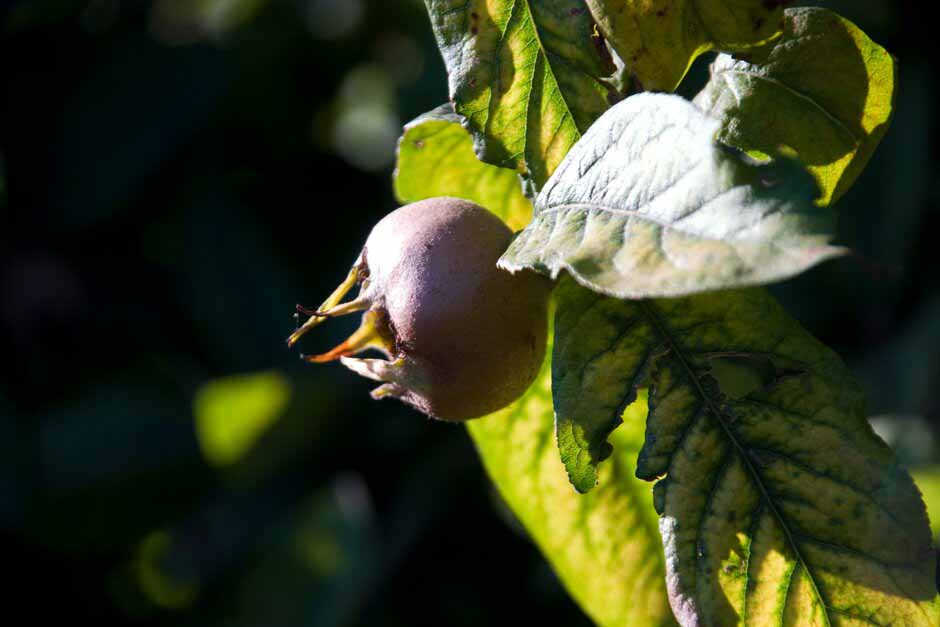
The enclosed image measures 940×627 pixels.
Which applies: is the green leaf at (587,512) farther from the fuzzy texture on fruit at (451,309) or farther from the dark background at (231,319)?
the dark background at (231,319)

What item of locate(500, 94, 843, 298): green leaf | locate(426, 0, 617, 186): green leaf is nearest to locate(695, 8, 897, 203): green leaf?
locate(426, 0, 617, 186): green leaf

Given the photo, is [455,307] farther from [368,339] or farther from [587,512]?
[587,512]

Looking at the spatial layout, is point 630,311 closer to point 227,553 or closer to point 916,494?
point 916,494

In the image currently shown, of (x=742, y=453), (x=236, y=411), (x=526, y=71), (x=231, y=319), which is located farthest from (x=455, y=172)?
(x=236, y=411)

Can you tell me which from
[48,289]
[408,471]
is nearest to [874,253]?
[408,471]

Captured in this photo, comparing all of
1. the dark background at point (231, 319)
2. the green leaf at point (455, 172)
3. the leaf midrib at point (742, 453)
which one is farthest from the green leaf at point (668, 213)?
the dark background at point (231, 319)

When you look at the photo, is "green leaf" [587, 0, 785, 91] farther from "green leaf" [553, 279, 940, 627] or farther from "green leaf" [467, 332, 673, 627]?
"green leaf" [467, 332, 673, 627]
